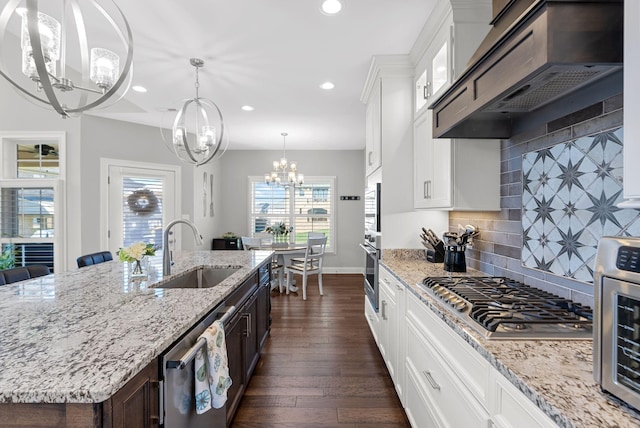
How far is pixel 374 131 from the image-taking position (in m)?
2.96

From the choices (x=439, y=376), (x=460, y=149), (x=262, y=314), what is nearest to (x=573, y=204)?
(x=460, y=149)

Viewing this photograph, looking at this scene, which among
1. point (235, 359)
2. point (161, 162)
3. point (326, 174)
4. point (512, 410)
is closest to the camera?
point (512, 410)

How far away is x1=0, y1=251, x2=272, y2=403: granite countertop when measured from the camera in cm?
76

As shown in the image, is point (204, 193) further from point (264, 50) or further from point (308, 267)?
point (264, 50)

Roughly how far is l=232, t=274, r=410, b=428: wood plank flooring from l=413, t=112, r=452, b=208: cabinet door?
4.70 ft

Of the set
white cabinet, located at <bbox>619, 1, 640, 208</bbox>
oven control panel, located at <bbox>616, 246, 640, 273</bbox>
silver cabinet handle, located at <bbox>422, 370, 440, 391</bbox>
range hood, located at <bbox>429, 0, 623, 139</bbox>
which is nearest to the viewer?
oven control panel, located at <bbox>616, 246, 640, 273</bbox>

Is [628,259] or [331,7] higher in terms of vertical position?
[331,7]

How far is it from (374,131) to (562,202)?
5.95ft

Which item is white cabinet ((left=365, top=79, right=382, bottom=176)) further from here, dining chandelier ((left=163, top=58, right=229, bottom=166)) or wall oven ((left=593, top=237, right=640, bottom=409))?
wall oven ((left=593, top=237, right=640, bottom=409))

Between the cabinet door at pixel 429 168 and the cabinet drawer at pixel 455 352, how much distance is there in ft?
2.61

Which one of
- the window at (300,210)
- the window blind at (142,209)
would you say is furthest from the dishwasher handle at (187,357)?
the window at (300,210)

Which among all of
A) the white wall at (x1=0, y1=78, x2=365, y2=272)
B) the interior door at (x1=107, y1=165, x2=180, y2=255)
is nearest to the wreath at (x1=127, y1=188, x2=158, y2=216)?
the interior door at (x1=107, y1=165, x2=180, y2=255)

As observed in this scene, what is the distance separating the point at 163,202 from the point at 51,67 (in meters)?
4.01

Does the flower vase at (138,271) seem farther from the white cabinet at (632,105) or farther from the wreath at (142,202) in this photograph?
the wreath at (142,202)
